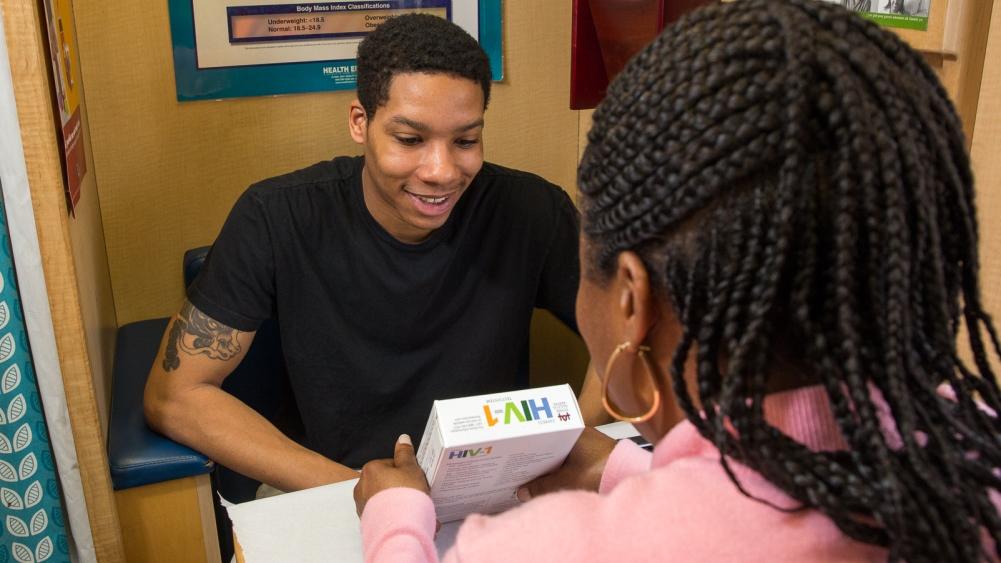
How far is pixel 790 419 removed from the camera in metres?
0.65

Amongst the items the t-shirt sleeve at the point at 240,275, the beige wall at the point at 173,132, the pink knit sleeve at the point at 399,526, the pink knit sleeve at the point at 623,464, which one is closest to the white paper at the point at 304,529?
the pink knit sleeve at the point at 399,526

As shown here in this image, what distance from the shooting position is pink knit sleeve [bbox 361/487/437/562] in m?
0.93

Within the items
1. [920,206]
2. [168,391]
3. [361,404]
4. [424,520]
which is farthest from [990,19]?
[168,391]

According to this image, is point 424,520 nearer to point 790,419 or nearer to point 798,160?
point 790,419

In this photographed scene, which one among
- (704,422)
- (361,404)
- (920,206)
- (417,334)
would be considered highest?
(920,206)

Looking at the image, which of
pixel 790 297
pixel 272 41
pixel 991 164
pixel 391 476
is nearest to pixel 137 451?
pixel 391 476

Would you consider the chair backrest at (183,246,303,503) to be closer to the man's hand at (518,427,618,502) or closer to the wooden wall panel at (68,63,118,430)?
the wooden wall panel at (68,63,118,430)

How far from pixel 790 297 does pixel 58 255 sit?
1.12 meters

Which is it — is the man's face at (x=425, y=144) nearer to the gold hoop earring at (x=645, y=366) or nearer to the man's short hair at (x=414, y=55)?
the man's short hair at (x=414, y=55)

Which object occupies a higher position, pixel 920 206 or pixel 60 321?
pixel 920 206

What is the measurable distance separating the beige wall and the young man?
0.37 meters

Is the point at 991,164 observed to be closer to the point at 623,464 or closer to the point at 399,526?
the point at 623,464

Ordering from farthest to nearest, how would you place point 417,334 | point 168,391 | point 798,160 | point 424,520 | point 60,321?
point 417,334 < point 168,391 < point 60,321 < point 424,520 < point 798,160

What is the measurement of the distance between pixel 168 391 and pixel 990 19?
1384 mm
